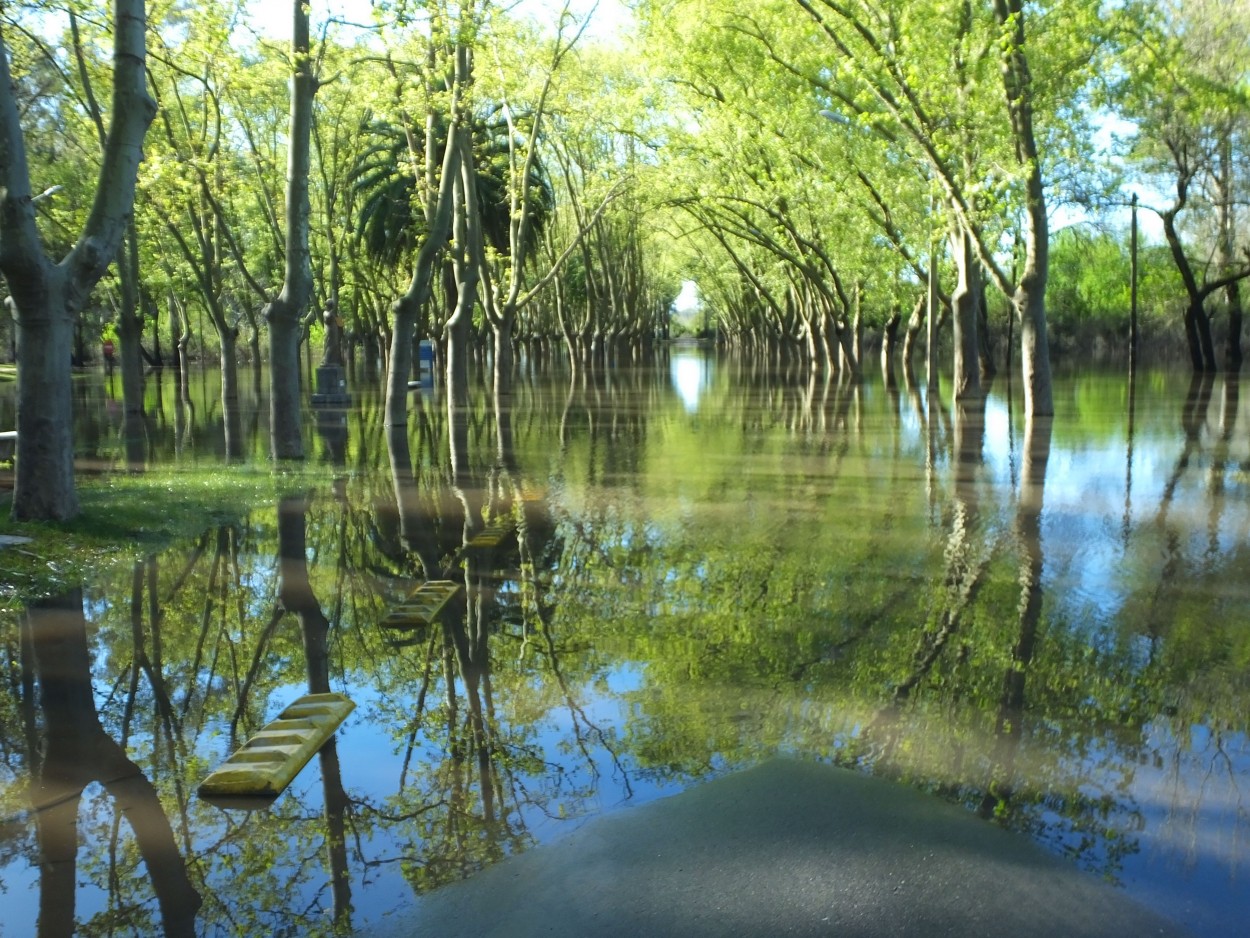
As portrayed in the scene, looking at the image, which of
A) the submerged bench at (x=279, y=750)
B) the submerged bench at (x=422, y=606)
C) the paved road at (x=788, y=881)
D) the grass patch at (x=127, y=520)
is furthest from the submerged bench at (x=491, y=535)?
the paved road at (x=788, y=881)

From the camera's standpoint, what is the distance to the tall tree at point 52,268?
1020 cm

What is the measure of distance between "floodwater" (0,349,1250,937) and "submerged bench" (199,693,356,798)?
97 mm

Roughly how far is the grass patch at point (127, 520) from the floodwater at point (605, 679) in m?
0.32

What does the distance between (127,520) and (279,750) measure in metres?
6.98

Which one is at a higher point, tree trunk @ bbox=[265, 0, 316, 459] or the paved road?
tree trunk @ bbox=[265, 0, 316, 459]

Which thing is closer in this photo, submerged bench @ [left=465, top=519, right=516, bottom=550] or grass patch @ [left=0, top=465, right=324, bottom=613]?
grass patch @ [left=0, top=465, right=324, bottom=613]

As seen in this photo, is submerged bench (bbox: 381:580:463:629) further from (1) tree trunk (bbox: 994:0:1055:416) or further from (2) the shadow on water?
(1) tree trunk (bbox: 994:0:1055:416)

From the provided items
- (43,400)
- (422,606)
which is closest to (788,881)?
(422,606)

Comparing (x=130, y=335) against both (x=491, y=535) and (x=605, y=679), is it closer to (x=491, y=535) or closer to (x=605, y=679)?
(x=491, y=535)

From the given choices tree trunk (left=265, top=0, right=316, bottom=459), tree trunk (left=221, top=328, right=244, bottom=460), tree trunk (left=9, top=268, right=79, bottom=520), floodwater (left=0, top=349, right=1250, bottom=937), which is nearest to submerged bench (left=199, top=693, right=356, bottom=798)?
floodwater (left=0, top=349, right=1250, bottom=937)

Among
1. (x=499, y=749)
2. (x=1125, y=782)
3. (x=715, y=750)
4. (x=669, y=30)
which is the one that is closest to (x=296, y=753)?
(x=499, y=749)

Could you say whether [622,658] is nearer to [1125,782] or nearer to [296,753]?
[296,753]

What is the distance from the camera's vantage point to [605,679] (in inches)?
270

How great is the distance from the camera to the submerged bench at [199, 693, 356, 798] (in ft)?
17.1
